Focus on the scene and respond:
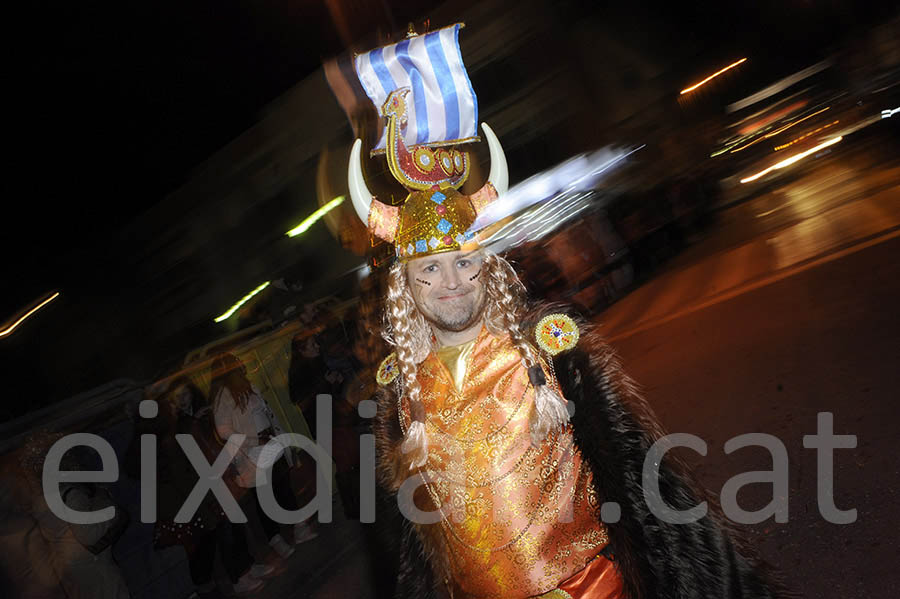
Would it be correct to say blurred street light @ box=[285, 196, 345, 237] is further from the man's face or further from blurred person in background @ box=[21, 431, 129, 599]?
the man's face

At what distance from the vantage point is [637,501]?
73.9 inches

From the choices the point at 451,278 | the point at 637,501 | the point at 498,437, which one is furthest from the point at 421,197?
the point at 637,501

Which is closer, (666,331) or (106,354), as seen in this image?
(106,354)

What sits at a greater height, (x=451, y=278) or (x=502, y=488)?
(x=451, y=278)

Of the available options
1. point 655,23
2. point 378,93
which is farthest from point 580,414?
point 655,23

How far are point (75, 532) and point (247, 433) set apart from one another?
67.3 inches

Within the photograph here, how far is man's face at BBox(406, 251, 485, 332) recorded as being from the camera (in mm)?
2299

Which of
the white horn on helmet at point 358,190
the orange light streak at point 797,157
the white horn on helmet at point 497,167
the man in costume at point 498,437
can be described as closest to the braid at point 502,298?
the man in costume at point 498,437

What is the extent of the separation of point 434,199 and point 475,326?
57 cm

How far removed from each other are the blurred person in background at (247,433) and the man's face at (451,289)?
3421mm

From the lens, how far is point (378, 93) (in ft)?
7.95

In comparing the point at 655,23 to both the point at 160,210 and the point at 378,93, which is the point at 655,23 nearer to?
the point at 160,210

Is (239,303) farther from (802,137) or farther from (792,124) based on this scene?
(802,137)

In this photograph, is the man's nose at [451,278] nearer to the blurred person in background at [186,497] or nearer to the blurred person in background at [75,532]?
the blurred person in background at [75,532]
